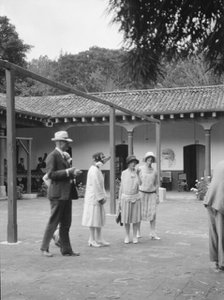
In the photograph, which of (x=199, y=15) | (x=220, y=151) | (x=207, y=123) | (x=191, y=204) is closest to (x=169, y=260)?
(x=199, y=15)

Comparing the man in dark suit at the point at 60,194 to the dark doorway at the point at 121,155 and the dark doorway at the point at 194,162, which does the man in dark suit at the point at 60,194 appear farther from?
the dark doorway at the point at 121,155

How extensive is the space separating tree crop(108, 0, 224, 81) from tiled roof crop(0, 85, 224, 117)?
1649 centimetres

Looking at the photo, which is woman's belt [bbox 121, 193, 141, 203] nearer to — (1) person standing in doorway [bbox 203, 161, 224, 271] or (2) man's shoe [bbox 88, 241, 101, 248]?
(2) man's shoe [bbox 88, 241, 101, 248]

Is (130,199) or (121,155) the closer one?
(130,199)

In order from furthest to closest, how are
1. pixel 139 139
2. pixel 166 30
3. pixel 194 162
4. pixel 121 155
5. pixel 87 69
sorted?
pixel 87 69
pixel 121 155
pixel 139 139
pixel 194 162
pixel 166 30

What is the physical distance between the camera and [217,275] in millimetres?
6117

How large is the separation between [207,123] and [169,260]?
14523 mm

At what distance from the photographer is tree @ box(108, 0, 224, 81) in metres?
3.53

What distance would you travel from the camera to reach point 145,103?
22688 mm

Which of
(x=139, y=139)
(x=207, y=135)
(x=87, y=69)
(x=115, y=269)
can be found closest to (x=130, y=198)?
(x=115, y=269)

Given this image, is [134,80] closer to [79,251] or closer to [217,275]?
[217,275]

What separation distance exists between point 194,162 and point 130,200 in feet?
50.2

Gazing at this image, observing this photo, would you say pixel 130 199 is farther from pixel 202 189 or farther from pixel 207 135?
pixel 207 135

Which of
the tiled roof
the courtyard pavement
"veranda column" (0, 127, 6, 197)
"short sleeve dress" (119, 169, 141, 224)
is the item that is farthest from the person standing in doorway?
the tiled roof
